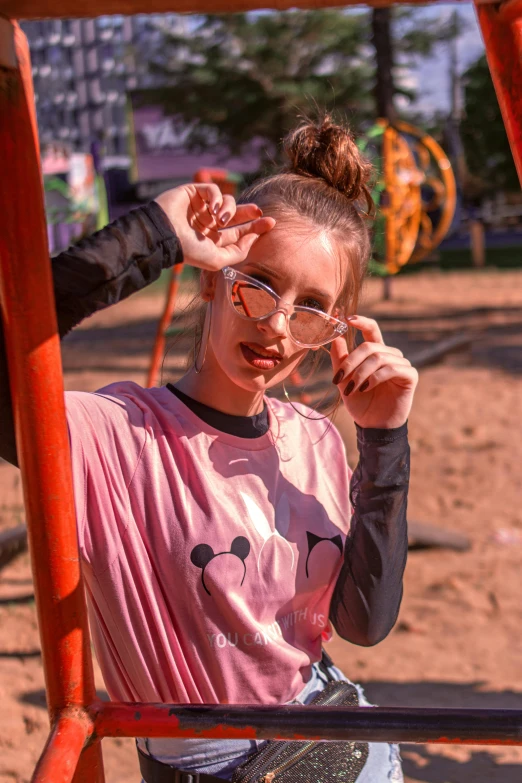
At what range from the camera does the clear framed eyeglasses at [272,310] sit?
1.15m

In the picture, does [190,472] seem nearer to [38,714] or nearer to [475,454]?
[38,714]

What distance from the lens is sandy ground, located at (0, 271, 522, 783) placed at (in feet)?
7.60

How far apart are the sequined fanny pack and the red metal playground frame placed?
0.24 m

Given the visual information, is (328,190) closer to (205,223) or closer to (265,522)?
(205,223)

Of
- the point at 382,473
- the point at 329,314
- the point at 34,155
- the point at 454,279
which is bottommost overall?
the point at 454,279

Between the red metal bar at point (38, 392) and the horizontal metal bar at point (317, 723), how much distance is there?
61 mm

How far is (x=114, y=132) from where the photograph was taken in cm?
3512

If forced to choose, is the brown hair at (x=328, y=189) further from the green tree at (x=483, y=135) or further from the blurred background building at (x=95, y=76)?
the green tree at (x=483, y=135)

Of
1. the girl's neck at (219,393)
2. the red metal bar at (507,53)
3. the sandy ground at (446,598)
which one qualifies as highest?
the red metal bar at (507,53)

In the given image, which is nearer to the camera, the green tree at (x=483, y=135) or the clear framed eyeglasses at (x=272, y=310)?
the clear framed eyeglasses at (x=272, y=310)

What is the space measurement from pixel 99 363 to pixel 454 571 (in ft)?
15.2

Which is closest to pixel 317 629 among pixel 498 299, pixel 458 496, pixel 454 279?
pixel 458 496

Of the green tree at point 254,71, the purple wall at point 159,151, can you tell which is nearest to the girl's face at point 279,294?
the green tree at point 254,71

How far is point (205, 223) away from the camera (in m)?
1.03
